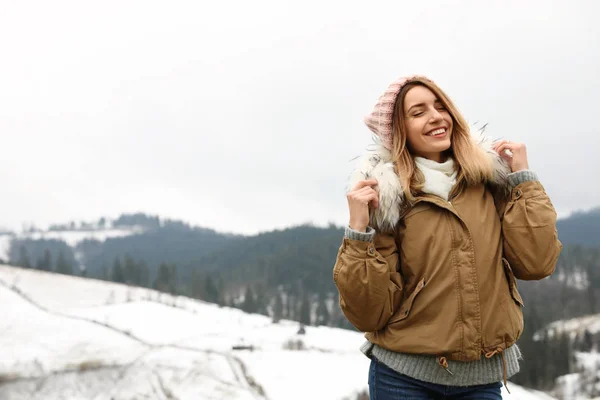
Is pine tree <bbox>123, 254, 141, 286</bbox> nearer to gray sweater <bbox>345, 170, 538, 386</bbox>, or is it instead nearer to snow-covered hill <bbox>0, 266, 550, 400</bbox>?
snow-covered hill <bbox>0, 266, 550, 400</bbox>

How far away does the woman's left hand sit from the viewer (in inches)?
75.2

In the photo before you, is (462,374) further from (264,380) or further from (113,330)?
(113,330)

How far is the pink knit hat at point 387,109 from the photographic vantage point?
1.96 metres

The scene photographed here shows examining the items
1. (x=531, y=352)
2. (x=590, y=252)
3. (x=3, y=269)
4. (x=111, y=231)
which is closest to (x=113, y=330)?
(x=3, y=269)

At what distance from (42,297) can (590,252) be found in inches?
3854

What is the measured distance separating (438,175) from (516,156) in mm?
297

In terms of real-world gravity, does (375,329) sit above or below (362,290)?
below

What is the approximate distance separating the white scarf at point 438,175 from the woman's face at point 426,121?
52 mm

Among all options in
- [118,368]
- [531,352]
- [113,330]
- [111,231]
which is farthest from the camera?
[111,231]

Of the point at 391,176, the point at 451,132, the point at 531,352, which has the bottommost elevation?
the point at 531,352

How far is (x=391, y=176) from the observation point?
73.1 inches

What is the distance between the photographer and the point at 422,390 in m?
1.83

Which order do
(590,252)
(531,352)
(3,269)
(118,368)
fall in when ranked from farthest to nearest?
1. (590,252)
2. (531,352)
3. (3,269)
4. (118,368)

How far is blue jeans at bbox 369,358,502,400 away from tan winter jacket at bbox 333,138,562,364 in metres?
0.12
